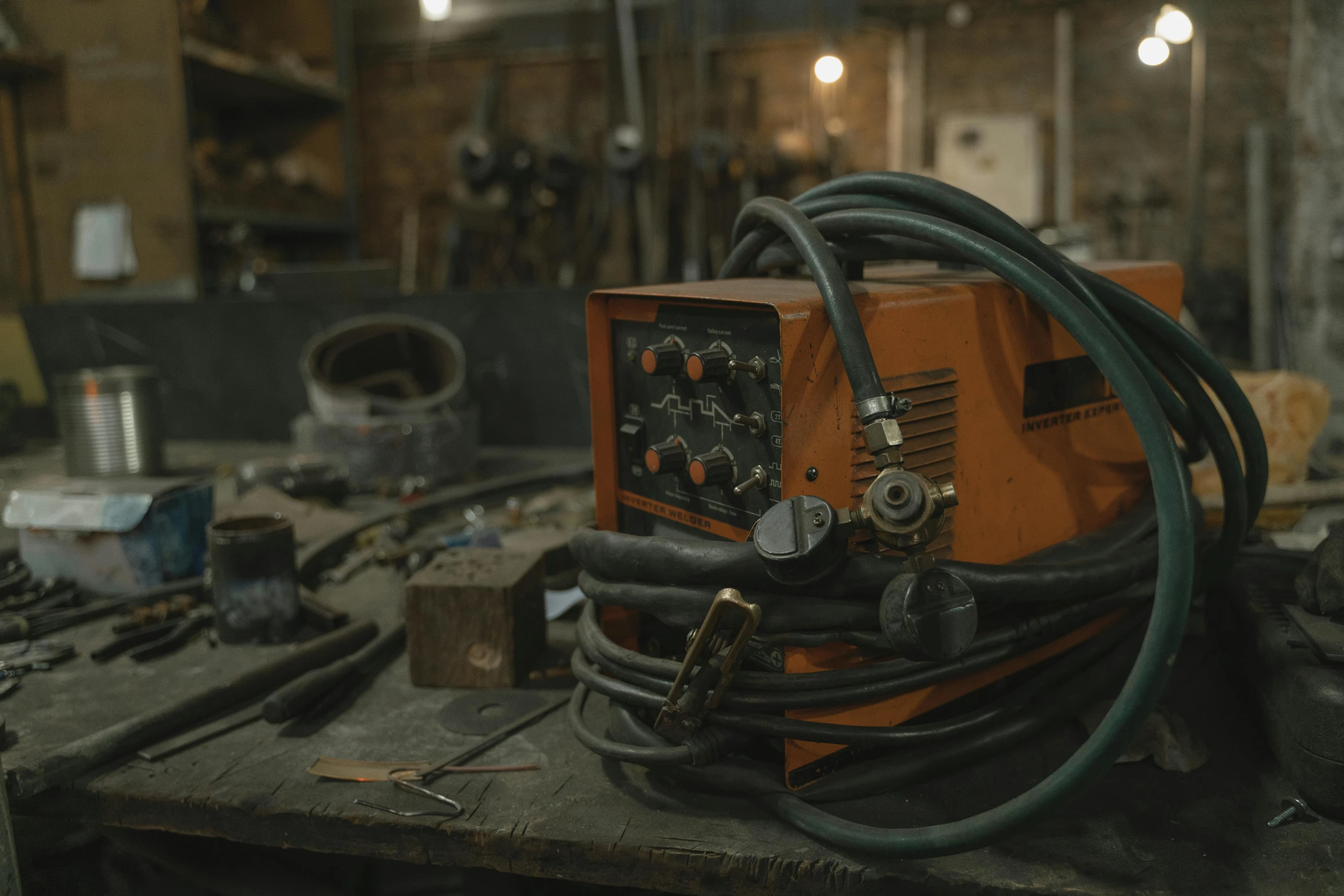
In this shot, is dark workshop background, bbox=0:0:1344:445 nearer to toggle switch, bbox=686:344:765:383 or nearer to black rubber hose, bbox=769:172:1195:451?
black rubber hose, bbox=769:172:1195:451

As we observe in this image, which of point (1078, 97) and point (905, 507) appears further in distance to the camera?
point (1078, 97)

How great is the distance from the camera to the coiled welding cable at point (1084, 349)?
0.79 m

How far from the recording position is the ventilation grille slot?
1.01 metres

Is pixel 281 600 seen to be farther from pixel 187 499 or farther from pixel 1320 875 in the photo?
pixel 1320 875

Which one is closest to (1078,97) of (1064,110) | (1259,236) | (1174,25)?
(1064,110)

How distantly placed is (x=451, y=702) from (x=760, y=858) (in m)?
0.58

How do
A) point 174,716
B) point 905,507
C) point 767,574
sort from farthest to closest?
point 174,716, point 767,574, point 905,507

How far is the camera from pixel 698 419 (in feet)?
3.73

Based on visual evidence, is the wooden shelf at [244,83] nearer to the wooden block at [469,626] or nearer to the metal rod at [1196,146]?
the wooden block at [469,626]

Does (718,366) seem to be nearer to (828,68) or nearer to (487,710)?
(487,710)

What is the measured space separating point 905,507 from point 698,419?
352mm

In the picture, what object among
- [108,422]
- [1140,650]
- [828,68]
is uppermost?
[828,68]

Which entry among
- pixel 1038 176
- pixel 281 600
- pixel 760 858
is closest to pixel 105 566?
pixel 281 600

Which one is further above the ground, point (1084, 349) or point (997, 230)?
point (997, 230)
